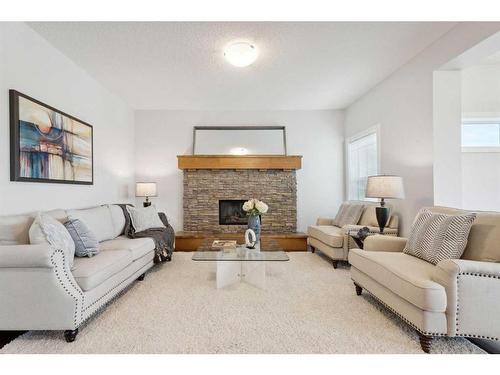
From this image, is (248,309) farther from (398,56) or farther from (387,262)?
(398,56)

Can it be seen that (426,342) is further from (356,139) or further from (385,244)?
(356,139)

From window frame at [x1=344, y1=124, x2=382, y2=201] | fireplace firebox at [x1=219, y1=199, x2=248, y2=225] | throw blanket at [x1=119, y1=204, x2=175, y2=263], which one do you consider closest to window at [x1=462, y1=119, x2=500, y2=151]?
window frame at [x1=344, y1=124, x2=382, y2=201]

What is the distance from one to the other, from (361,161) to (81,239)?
4.52 metres

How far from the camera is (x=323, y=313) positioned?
7.66ft

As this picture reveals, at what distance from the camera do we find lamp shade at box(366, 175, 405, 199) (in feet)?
10.7

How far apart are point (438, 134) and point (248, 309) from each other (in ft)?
9.18

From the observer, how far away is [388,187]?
10.8 feet

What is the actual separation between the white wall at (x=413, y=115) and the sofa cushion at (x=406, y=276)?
1199 mm

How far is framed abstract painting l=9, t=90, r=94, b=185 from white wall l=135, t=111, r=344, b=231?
69.2 inches

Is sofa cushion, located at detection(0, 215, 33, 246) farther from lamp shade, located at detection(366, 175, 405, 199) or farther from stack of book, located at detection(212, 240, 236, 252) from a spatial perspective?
lamp shade, located at detection(366, 175, 405, 199)

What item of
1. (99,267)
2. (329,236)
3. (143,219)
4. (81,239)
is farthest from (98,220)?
(329,236)

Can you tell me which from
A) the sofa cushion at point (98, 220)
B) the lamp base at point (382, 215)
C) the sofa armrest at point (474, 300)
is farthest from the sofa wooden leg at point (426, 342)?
the sofa cushion at point (98, 220)

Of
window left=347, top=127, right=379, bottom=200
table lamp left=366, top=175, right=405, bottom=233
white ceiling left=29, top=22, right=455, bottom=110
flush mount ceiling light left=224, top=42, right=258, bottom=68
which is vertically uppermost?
white ceiling left=29, top=22, right=455, bottom=110
